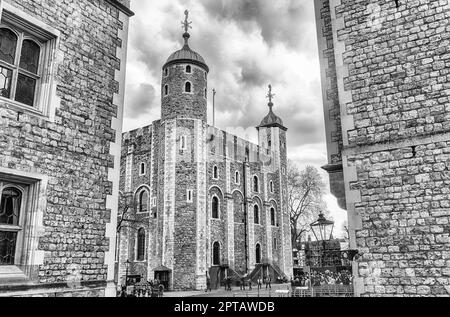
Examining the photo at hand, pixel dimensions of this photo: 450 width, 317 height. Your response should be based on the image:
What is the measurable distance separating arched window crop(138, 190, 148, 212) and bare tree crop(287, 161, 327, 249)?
15.9 metres

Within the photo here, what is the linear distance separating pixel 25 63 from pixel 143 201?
22.7 metres

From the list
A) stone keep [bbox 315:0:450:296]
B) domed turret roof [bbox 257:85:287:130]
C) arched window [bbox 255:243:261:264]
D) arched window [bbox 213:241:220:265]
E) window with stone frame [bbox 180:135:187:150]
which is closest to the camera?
stone keep [bbox 315:0:450:296]

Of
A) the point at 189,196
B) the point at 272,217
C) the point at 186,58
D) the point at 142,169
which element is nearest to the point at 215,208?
the point at 189,196

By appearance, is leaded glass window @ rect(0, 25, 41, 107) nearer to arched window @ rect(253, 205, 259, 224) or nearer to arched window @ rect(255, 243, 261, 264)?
arched window @ rect(255, 243, 261, 264)

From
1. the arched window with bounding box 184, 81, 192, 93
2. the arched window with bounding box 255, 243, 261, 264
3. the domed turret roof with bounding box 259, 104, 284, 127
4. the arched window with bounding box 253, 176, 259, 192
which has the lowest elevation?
the arched window with bounding box 255, 243, 261, 264

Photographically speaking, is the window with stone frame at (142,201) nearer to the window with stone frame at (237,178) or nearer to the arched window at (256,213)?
the window with stone frame at (237,178)

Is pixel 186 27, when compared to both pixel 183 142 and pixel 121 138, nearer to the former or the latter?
pixel 183 142

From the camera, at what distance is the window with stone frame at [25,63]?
586 cm

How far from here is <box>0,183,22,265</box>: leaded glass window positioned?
5508mm

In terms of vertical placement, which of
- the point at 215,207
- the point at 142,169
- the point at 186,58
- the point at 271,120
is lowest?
the point at 215,207

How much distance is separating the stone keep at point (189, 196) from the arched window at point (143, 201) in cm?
7

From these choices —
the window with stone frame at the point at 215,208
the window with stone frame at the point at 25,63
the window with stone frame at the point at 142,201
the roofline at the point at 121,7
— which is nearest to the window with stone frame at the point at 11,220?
the window with stone frame at the point at 25,63

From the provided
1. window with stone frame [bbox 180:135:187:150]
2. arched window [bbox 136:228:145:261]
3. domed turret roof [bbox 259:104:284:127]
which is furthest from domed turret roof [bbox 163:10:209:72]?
arched window [bbox 136:228:145:261]

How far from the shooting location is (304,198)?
39656mm
